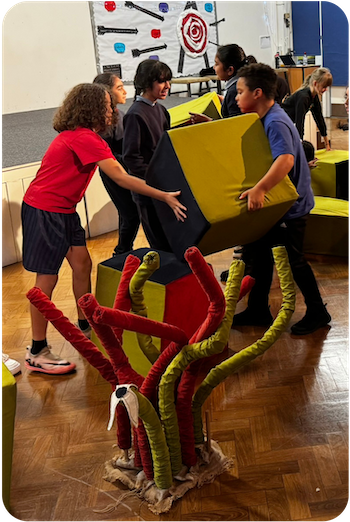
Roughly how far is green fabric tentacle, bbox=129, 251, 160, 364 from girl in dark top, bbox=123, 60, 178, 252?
0.73 metres

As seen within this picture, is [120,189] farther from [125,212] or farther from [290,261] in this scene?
[290,261]

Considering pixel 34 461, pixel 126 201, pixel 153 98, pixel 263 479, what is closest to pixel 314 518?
pixel 263 479

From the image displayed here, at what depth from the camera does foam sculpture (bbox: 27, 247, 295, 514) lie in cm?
131

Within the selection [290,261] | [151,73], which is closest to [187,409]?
[290,261]

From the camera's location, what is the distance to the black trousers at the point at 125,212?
9.13ft

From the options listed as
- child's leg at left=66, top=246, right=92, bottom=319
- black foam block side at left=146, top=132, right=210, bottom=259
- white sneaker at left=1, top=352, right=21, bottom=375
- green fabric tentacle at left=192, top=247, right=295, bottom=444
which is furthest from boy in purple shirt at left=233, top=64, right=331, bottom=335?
white sneaker at left=1, top=352, right=21, bottom=375

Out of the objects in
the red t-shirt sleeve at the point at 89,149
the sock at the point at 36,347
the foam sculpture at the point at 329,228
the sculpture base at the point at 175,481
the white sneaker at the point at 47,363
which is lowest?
the white sneaker at the point at 47,363

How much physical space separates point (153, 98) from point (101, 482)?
1304 millimetres

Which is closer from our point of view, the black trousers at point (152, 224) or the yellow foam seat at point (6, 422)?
the yellow foam seat at point (6, 422)

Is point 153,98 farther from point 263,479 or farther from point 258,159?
point 263,479

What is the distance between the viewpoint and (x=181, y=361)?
135 cm

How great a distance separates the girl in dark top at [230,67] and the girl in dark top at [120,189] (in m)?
0.45

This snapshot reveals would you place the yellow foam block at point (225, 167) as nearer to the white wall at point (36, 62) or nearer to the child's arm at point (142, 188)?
the child's arm at point (142, 188)

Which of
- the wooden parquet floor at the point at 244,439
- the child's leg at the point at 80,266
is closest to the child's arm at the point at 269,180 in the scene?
the wooden parquet floor at the point at 244,439
